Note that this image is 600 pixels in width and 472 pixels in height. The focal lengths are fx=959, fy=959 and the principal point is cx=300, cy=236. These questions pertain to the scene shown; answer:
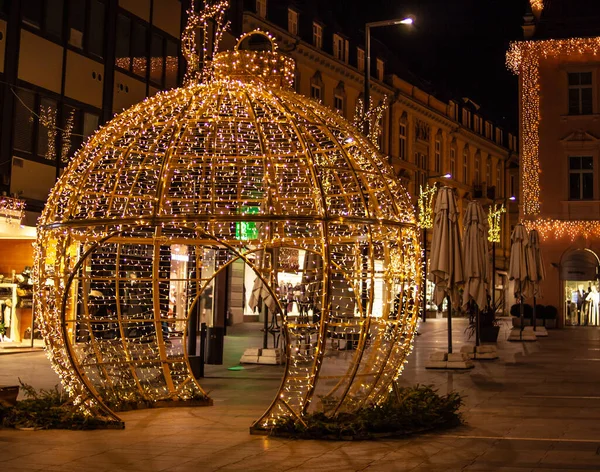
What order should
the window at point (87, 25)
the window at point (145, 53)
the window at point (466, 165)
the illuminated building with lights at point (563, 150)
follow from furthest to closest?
the window at point (466, 165), the illuminated building with lights at point (563, 150), the window at point (145, 53), the window at point (87, 25)

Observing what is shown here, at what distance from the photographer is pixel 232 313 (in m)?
35.2

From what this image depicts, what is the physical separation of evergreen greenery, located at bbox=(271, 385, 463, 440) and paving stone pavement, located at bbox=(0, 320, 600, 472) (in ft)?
0.53

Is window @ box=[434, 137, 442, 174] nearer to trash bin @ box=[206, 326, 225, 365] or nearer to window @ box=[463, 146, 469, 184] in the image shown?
window @ box=[463, 146, 469, 184]

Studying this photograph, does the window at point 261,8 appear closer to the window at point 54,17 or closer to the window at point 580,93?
the window at point 580,93

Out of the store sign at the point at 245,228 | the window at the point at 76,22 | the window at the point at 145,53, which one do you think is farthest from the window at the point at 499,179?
the store sign at the point at 245,228

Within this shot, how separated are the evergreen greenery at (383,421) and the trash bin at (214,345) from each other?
7.90 m

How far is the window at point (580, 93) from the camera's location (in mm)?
37875

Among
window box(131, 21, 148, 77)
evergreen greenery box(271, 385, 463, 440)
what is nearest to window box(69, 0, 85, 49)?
window box(131, 21, 148, 77)

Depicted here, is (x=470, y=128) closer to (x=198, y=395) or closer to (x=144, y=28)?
(x=144, y=28)

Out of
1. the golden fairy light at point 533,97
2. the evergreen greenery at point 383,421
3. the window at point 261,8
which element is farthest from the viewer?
the window at point 261,8

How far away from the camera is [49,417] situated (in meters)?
9.64

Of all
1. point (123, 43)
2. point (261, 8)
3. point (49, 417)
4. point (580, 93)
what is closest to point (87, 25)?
point (123, 43)

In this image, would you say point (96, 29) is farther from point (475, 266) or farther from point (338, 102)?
point (338, 102)

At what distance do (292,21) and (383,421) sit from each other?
110 ft
